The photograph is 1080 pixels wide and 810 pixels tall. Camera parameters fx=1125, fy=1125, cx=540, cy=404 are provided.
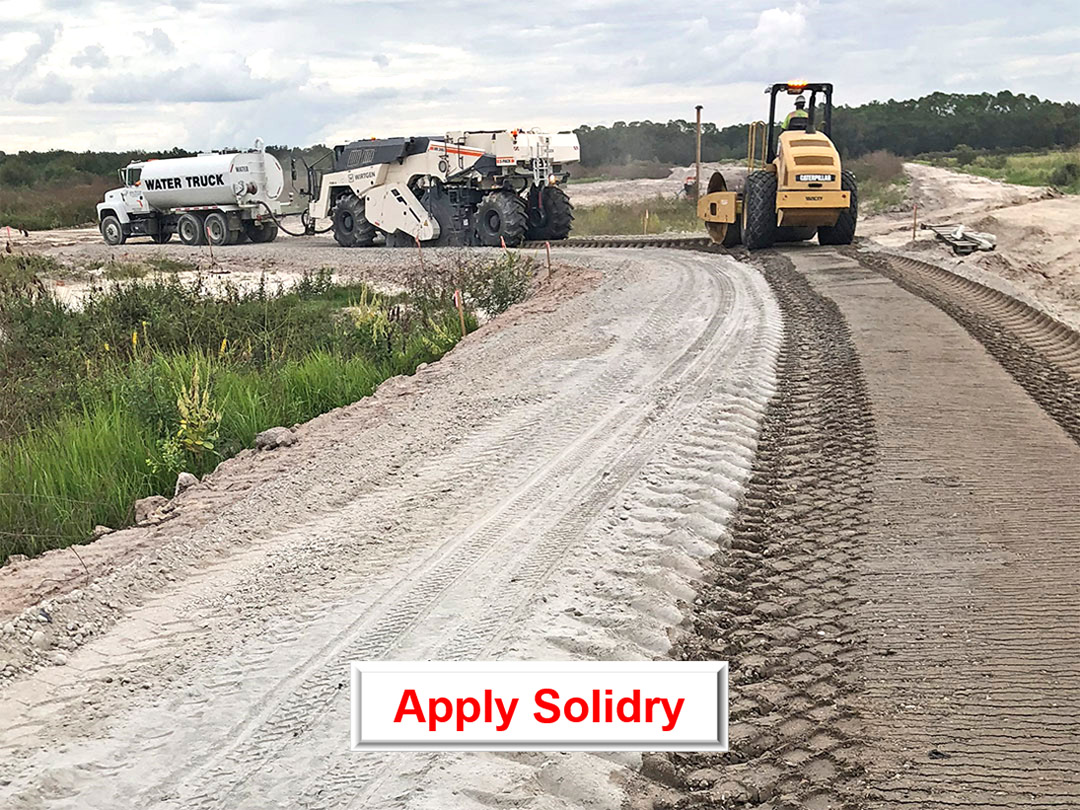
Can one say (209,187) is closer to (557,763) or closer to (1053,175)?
(557,763)

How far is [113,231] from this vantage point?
111ft

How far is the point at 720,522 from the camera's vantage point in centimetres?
648

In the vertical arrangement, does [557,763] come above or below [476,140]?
below

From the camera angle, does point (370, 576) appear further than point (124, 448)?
No

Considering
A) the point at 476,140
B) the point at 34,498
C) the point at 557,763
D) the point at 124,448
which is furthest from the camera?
the point at 476,140

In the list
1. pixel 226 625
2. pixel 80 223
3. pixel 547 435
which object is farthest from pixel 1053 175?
pixel 226 625

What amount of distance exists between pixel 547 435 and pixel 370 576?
107 inches

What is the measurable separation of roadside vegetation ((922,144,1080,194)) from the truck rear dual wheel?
32386 mm

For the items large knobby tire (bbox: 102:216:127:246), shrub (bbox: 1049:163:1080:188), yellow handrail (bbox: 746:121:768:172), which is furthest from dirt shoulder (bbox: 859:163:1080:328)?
large knobby tire (bbox: 102:216:127:246)

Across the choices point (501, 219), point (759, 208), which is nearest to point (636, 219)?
point (501, 219)

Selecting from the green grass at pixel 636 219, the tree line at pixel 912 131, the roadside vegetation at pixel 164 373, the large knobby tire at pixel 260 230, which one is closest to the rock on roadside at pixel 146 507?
the roadside vegetation at pixel 164 373

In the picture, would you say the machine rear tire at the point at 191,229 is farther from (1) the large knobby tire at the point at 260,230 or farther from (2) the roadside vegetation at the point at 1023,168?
(2) the roadside vegetation at the point at 1023,168

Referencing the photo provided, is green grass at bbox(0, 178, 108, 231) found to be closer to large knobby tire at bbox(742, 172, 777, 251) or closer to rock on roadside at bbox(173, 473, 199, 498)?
large knobby tire at bbox(742, 172, 777, 251)

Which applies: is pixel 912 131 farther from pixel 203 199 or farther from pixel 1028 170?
pixel 203 199
